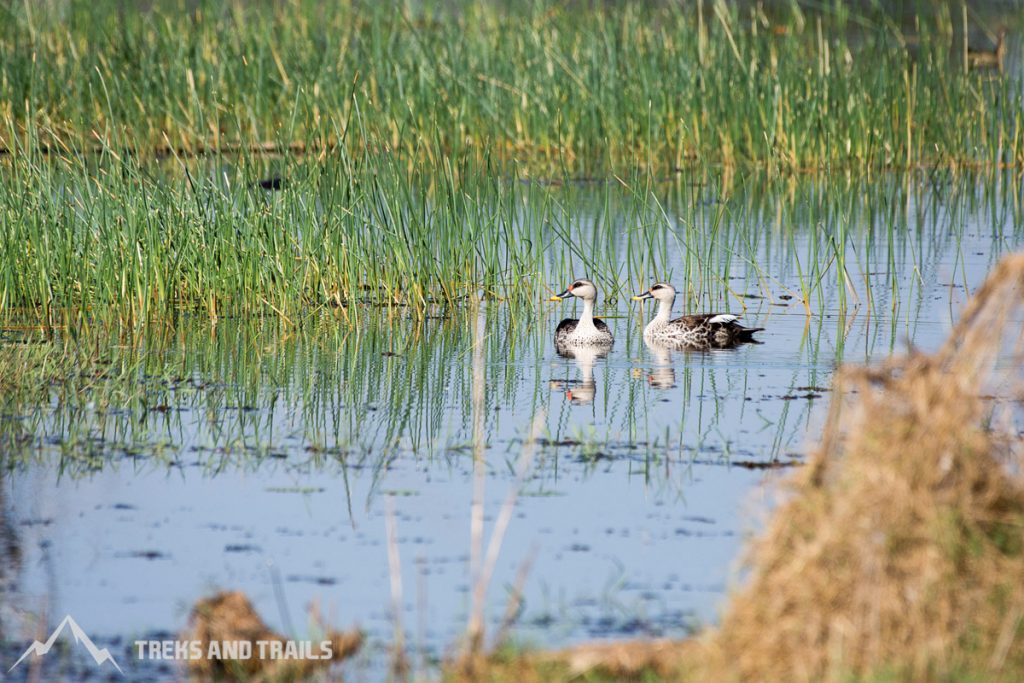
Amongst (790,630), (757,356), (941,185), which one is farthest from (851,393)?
(941,185)

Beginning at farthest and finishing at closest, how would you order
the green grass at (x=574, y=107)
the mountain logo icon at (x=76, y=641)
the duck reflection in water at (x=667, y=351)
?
1. the green grass at (x=574, y=107)
2. the duck reflection in water at (x=667, y=351)
3. the mountain logo icon at (x=76, y=641)

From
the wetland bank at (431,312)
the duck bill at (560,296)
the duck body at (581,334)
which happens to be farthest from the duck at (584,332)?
the duck bill at (560,296)

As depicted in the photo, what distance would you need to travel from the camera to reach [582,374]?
864cm

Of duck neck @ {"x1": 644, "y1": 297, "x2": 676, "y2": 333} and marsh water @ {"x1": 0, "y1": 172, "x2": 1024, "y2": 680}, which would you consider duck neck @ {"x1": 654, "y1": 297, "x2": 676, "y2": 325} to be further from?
marsh water @ {"x1": 0, "y1": 172, "x2": 1024, "y2": 680}

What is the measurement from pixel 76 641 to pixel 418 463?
212 cm

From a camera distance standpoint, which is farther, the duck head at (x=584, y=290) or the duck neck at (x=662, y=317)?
the duck head at (x=584, y=290)

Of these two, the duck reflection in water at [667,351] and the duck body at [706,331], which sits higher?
the duck body at [706,331]

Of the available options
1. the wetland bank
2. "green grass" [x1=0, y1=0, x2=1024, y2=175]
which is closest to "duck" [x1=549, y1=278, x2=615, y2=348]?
the wetland bank

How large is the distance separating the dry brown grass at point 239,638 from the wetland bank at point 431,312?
99 millimetres

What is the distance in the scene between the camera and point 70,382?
8.06 m

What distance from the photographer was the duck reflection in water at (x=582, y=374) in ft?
26.8

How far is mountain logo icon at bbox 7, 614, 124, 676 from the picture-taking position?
462cm

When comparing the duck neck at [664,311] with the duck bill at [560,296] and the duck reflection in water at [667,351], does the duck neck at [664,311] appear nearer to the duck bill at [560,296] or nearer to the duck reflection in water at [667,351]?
the duck reflection in water at [667,351]

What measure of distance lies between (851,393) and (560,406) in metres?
1.39
